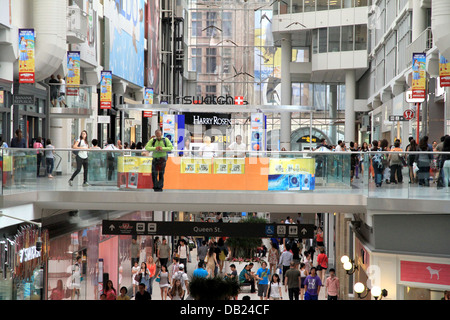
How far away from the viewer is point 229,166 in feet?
58.7

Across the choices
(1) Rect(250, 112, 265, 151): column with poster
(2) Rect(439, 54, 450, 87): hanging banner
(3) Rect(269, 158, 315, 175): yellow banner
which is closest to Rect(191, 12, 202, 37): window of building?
(1) Rect(250, 112, 265, 151): column with poster

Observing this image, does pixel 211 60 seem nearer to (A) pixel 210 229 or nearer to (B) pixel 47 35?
(B) pixel 47 35

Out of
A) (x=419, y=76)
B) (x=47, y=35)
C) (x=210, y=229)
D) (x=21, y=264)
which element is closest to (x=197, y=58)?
(x=419, y=76)

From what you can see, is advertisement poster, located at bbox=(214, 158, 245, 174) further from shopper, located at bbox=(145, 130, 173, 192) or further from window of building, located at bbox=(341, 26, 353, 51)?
window of building, located at bbox=(341, 26, 353, 51)

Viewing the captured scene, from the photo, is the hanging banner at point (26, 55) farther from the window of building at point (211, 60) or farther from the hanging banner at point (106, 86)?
the window of building at point (211, 60)

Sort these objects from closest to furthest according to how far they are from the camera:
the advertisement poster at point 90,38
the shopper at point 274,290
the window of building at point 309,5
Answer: the shopper at point 274,290
the advertisement poster at point 90,38
the window of building at point 309,5

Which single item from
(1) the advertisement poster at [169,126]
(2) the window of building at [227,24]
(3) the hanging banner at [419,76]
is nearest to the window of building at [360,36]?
(2) the window of building at [227,24]

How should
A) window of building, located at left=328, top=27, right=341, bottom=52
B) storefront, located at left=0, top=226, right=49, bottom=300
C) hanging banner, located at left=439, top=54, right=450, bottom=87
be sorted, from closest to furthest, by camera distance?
storefront, located at left=0, top=226, right=49, bottom=300 → hanging banner, located at left=439, top=54, right=450, bottom=87 → window of building, located at left=328, top=27, right=341, bottom=52

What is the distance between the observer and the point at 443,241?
15164 millimetres

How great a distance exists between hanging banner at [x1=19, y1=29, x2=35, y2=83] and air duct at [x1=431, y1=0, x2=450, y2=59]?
1268cm

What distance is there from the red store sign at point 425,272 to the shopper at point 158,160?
634 centimetres

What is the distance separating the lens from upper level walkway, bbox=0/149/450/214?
17.4 m

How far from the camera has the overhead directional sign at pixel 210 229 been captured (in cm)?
1853
